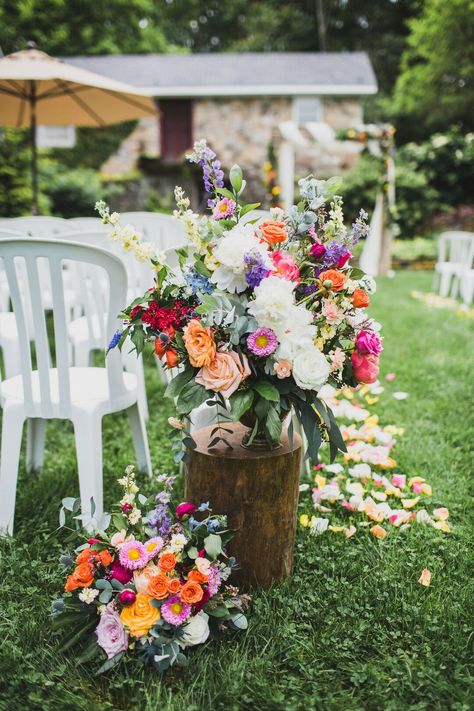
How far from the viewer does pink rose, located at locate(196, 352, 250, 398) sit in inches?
61.6

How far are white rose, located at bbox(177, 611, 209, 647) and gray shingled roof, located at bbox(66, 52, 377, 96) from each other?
48.3 ft

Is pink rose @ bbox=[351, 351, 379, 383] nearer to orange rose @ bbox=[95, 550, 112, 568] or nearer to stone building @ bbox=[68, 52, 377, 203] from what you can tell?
orange rose @ bbox=[95, 550, 112, 568]

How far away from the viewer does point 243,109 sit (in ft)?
48.9

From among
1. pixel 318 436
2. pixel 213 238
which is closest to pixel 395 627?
pixel 318 436

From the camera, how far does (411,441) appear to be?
10.3ft

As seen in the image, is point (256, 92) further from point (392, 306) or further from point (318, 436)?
point (318, 436)

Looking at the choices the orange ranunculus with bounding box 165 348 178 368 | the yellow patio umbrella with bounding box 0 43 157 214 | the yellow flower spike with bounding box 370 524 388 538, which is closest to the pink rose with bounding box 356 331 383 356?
the orange ranunculus with bounding box 165 348 178 368

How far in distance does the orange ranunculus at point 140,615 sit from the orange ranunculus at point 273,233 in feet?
3.31

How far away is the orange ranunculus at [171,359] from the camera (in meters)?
1.65

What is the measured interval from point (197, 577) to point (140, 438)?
44.9 inches

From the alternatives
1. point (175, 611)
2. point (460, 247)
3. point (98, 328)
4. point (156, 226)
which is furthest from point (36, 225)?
point (460, 247)

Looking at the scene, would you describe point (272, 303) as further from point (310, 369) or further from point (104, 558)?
point (104, 558)

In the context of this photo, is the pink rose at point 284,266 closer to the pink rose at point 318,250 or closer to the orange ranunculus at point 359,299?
the pink rose at point 318,250

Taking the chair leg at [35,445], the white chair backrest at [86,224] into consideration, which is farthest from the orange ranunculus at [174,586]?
the white chair backrest at [86,224]
